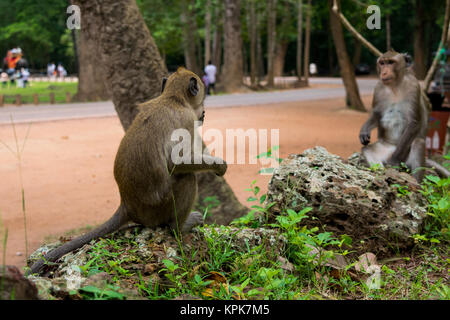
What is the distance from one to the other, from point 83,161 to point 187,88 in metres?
8.06

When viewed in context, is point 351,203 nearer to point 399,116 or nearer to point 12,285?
point 399,116

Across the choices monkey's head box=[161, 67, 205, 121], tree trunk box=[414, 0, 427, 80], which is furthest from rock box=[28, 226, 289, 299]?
tree trunk box=[414, 0, 427, 80]

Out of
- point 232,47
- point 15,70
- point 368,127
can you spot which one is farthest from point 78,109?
point 15,70

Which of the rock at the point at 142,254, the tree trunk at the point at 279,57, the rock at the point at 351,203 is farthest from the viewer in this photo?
the tree trunk at the point at 279,57

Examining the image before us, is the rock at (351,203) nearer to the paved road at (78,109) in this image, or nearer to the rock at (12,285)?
the rock at (12,285)

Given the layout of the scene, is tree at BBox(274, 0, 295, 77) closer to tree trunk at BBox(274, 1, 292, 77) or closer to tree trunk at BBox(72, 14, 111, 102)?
tree trunk at BBox(274, 1, 292, 77)

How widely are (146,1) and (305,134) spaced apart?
17184mm

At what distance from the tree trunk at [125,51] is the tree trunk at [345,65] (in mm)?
11874

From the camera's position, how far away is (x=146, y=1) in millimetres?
26969

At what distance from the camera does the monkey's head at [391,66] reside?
198 inches

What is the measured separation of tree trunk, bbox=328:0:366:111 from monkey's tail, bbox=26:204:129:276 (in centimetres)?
1481

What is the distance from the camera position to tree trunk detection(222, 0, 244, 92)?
25.9 metres

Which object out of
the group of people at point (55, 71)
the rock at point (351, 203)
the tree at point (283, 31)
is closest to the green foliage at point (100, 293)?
the rock at point (351, 203)
